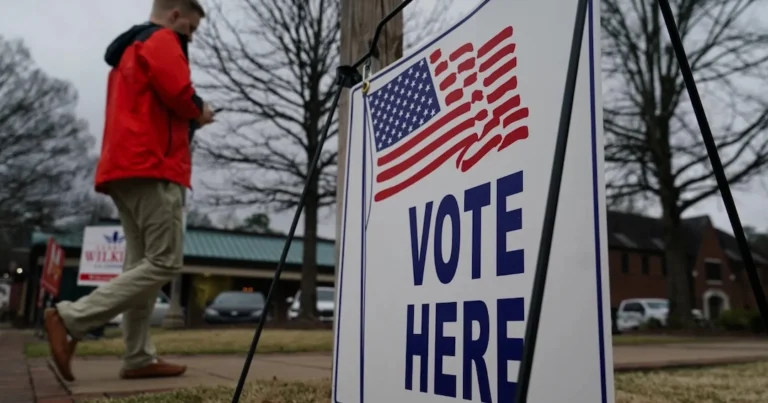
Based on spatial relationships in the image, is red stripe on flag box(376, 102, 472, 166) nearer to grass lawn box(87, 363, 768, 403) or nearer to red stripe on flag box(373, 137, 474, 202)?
red stripe on flag box(373, 137, 474, 202)

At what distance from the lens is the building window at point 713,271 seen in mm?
44000

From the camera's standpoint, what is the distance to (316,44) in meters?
16.7

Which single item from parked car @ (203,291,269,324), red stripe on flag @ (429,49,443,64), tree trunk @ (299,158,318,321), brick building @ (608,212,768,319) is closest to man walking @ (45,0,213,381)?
red stripe on flag @ (429,49,443,64)

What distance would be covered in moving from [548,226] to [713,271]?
50070 mm

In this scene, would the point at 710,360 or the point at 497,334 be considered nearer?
the point at 497,334

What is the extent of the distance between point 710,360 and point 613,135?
40.3 feet

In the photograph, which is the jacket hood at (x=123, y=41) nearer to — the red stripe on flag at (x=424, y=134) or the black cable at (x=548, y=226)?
the red stripe on flag at (x=424, y=134)

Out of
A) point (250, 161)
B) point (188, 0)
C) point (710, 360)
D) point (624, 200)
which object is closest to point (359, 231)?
point (188, 0)

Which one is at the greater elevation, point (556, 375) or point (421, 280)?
point (421, 280)

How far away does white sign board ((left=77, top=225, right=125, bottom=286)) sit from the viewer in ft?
31.2

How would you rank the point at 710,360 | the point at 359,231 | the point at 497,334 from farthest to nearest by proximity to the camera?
the point at 710,360, the point at 359,231, the point at 497,334

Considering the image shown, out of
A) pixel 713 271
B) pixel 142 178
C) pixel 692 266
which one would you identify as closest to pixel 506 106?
pixel 142 178

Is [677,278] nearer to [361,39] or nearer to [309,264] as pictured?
[309,264]

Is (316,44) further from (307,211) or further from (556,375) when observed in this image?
(556,375)
